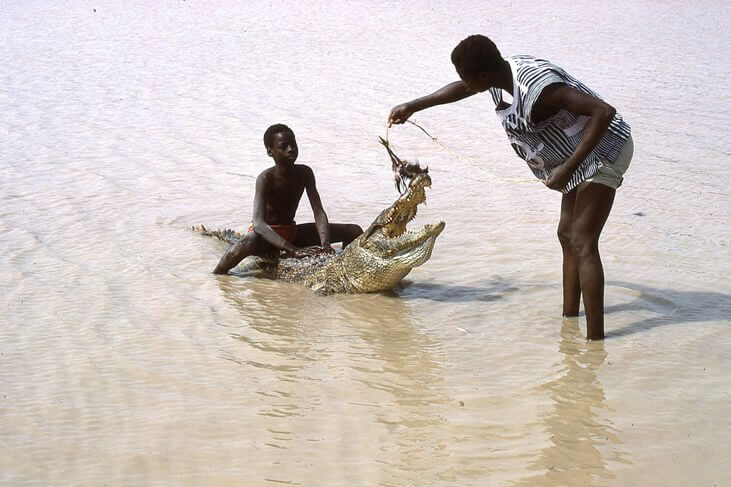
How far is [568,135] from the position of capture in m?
4.53

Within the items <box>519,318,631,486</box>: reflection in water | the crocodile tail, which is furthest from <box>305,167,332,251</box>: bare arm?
<box>519,318,631,486</box>: reflection in water

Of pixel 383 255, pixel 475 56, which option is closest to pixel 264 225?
pixel 383 255

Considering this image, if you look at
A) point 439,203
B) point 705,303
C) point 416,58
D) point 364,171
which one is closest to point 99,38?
point 416,58

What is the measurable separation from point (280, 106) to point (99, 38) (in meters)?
6.48

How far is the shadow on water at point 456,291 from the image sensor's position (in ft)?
18.7

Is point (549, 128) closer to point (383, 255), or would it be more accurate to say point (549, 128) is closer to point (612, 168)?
point (612, 168)

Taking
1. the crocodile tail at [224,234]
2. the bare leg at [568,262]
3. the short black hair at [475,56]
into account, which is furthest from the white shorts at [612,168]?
the crocodile tail at [224,234]

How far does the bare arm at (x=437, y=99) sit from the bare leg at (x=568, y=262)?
0.82m

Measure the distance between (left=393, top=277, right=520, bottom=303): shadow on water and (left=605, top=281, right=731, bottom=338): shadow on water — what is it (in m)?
0.70

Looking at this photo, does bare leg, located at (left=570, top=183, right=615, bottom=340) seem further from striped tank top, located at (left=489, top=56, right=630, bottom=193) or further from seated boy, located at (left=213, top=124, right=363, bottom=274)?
seated boy, located at (left=213, top=124, right=363, bottom=274)

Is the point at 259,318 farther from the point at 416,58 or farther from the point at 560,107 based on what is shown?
the point at 416,58

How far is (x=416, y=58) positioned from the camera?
14070 millimetres

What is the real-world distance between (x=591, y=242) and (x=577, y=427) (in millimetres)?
1259

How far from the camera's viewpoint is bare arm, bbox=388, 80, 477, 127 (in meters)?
4.95
